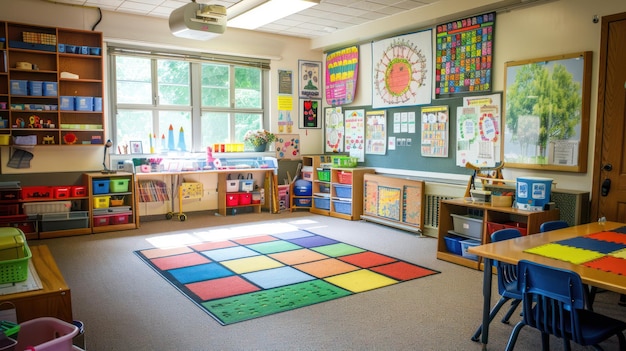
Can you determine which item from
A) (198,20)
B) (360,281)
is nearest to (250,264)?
(360,281)

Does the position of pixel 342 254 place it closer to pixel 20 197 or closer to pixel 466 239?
pixel 466 239

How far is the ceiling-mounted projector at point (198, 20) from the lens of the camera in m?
5.45

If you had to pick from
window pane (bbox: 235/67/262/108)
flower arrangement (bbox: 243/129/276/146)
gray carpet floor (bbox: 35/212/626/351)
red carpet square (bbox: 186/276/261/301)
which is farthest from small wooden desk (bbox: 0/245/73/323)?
window pane (bbox: 235/67/262/108)

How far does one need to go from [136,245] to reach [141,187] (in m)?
1.62

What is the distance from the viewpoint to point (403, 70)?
7293 millimetres

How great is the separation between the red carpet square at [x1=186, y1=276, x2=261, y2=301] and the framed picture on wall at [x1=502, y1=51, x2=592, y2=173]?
137 inches

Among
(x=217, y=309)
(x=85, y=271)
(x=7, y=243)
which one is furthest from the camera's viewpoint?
(x=85, y=271)

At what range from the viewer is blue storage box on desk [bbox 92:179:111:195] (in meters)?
6.63

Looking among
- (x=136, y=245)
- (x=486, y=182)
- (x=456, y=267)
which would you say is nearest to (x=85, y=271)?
(x=136, y=245)

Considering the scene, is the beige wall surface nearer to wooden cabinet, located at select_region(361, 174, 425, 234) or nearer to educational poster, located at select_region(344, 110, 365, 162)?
educational poster, located at select_region(344, 110, 365, 162)

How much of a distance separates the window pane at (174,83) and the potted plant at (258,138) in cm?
115

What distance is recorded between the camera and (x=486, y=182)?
5.57 m

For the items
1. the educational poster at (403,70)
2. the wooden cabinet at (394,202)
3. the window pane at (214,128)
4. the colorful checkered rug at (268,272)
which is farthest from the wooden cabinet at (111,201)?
the educational poster at (403,70)

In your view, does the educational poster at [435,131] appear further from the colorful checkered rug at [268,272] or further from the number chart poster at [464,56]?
the colorful checkered rug at [268,272]
